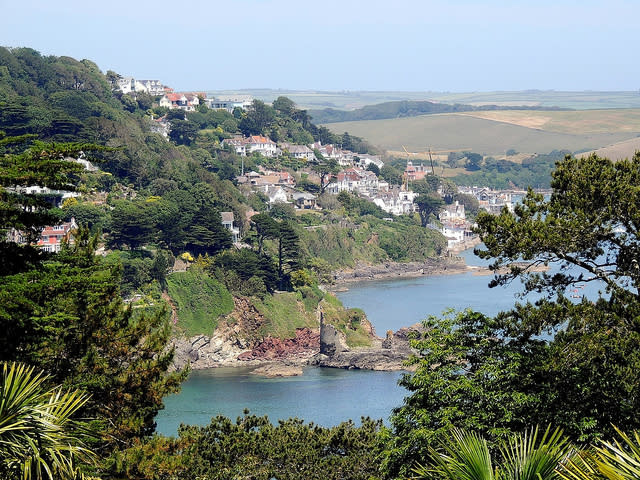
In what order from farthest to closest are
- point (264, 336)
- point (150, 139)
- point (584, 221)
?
point (150, 139) < point (264, 336) < point (584, 221)

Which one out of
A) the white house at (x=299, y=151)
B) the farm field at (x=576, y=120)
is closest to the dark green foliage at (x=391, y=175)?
the white house at (x=299, y=151)

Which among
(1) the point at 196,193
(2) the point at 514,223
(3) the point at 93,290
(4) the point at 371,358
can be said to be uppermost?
(2) the point at 514,223

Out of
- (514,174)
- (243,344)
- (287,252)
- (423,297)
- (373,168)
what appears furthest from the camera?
(514,174)

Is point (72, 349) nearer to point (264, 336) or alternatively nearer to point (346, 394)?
point (346, 394)

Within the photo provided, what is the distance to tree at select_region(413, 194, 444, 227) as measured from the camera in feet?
166

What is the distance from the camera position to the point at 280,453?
10.1 metres

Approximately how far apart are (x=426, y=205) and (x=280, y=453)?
41.6m

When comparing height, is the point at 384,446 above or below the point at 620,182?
below

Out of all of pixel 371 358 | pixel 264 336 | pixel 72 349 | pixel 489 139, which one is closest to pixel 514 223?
pixel 72 349

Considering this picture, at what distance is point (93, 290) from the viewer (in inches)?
318

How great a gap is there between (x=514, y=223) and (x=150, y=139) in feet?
118

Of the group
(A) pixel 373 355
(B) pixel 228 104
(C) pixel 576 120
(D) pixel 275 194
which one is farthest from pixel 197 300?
(C) pixel 576 120

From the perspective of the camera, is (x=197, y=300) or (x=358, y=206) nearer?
(x=197, y=300)

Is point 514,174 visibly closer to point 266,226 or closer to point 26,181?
point 266,226
